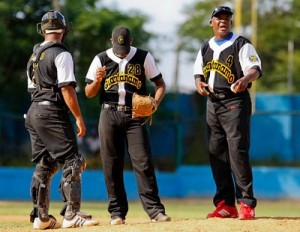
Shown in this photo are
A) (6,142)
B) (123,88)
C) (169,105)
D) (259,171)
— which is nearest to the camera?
(123,88)

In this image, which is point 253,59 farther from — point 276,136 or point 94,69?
point 276,136

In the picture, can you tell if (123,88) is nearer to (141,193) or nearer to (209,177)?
(141,193)

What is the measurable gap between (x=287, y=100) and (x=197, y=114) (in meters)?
5.11

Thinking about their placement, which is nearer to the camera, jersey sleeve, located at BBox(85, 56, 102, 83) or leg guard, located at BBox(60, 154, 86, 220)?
leg guard, located at BBox(60, 154, 86, 220)

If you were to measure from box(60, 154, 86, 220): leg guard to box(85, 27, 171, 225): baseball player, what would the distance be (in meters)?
0.68

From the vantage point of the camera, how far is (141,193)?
10.8m

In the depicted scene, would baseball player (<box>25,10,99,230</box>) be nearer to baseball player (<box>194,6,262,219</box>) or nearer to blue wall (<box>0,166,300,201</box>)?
baseball player (<box>194,6,262,219</box>)

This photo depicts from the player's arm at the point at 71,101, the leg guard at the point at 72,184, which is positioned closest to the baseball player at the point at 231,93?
the player's arm at the point at 71,101

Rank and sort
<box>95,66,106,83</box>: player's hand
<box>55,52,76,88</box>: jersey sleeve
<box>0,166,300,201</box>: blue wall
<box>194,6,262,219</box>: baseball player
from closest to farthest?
1. <box>55,52,76,88</box>: jersey sleeve
2. <box>95,66,106,83</box>: player's hand
3. <box>194,6,262,219</box>: baseball player
4. <box>0,166,300,201</box>: blue wall

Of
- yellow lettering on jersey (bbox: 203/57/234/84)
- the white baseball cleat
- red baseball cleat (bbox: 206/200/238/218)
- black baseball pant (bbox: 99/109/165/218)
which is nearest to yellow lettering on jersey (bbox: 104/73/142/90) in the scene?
black baseball pant (bbox: 99/109/165/218)

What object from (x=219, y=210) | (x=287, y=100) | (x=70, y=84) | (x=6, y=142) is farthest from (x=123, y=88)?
(x=287, y=100)

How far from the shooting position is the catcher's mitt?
10555 millimetres

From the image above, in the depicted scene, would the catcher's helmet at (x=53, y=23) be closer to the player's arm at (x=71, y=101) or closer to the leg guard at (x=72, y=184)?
the player's arm at (x=71, y=101)

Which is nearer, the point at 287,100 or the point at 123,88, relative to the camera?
the point at 123,88
